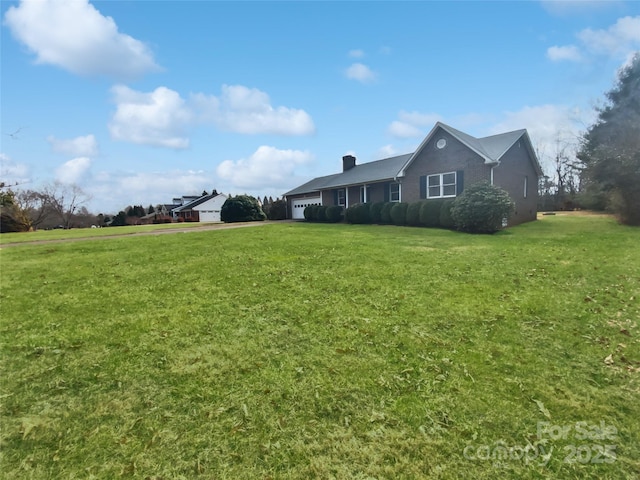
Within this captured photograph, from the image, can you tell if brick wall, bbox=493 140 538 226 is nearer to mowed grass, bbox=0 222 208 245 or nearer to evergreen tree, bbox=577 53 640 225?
evergreen tree, bbox=577 53 640 225

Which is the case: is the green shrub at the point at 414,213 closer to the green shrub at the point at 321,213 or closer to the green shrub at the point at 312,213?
the green shrub at the point at 321,213

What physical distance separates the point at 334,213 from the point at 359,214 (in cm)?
415

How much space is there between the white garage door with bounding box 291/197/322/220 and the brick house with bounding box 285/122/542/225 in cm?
736

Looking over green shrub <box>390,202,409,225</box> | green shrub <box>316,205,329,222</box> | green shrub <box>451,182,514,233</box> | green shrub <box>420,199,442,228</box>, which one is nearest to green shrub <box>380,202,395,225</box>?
green shrub <box>390,202,409,225</box>

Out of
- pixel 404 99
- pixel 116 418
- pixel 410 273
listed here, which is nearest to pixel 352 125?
pixel 404 99

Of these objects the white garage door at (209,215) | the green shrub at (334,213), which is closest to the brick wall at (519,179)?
the green shrub at (334,213)

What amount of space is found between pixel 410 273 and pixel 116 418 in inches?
211

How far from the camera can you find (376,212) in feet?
67.1

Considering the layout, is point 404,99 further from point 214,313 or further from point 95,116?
point 214,313

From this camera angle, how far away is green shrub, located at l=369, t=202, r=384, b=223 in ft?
66.5

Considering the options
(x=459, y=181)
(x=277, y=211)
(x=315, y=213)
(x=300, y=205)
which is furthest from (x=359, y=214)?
(x=277, y=211)

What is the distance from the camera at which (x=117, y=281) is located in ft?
20.5

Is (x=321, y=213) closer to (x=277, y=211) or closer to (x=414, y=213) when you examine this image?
(x=277, y=211)

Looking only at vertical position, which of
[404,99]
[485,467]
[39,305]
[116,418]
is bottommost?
[485,467]
